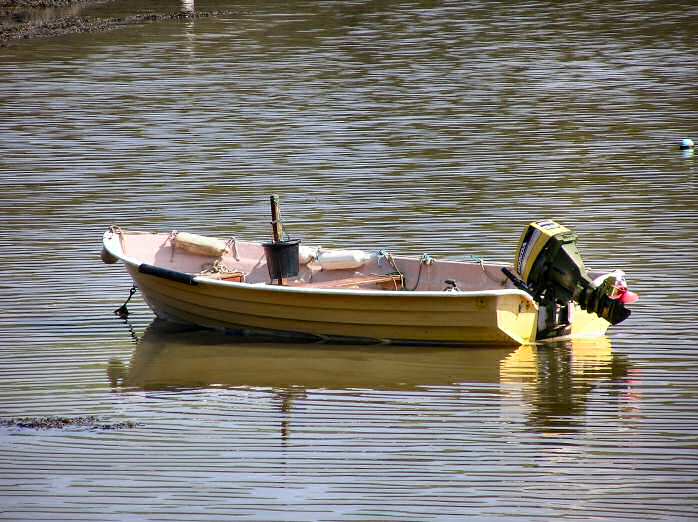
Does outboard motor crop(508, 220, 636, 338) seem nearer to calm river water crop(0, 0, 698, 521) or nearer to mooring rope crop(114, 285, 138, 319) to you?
calm river water crop(0, 0, 698, 521)

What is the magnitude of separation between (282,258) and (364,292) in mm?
1064

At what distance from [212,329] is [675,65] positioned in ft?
58.0

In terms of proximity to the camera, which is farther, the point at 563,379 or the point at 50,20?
the point at 50,20

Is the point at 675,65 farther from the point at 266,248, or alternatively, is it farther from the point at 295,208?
the point at 266,248

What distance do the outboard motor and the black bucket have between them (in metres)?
2.14

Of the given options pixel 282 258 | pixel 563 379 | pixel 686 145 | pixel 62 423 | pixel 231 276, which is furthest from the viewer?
pixel 686 145

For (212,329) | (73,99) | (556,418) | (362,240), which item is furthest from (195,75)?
(556,418)

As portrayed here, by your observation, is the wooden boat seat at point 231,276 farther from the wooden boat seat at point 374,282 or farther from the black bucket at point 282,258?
the wooden boat seat at point 374,282

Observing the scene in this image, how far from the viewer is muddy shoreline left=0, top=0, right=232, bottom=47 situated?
36719 mm

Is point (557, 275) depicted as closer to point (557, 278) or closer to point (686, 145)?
point (557, 278)

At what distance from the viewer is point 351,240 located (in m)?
16.8

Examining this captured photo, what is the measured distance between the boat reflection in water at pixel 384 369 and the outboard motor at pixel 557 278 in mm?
421

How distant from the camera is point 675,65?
95.0 ft

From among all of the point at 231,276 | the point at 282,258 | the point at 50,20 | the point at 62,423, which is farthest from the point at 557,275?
the point at 50,20
